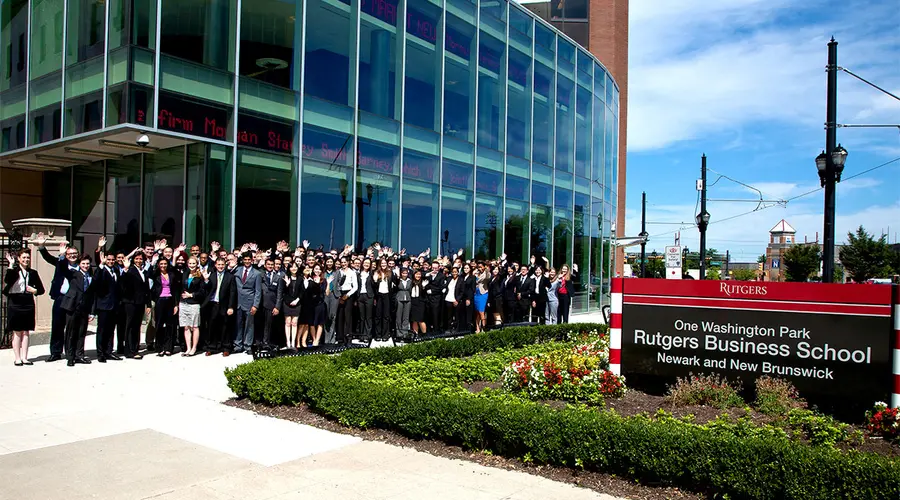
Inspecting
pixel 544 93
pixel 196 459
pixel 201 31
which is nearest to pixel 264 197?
pixel 201 31

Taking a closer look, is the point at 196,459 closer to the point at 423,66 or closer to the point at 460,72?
the point at 423,66

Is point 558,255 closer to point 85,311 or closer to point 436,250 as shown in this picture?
point 436,250

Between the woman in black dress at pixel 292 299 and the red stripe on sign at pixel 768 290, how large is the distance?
7046mm

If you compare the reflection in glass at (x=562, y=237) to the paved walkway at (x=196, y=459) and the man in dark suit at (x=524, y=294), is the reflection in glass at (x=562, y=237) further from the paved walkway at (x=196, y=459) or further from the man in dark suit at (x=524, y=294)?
the paved walkway at (x=196, y=459)

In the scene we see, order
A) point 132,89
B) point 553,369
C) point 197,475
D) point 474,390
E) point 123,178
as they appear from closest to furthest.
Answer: point 197,475 → point 553,369 → point 474,390 → point 132,89 → point 123,178

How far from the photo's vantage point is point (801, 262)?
64188mm

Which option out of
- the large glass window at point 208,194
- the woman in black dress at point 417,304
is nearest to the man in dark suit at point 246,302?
the large glass window at point 208,194

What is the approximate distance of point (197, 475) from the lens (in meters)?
5.88

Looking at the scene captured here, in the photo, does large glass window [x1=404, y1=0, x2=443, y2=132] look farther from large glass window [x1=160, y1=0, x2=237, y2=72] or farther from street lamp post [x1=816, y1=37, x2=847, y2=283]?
street lamp post [x1=816, y1=37, x2=847, y2=283]

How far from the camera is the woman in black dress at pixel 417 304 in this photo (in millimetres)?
16375

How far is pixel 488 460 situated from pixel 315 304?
8094mm

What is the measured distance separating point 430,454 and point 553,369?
2317mm

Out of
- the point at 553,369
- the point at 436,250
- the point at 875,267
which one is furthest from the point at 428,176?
the point at 875,267

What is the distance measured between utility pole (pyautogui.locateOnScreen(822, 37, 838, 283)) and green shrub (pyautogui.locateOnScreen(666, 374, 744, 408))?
292 inches
